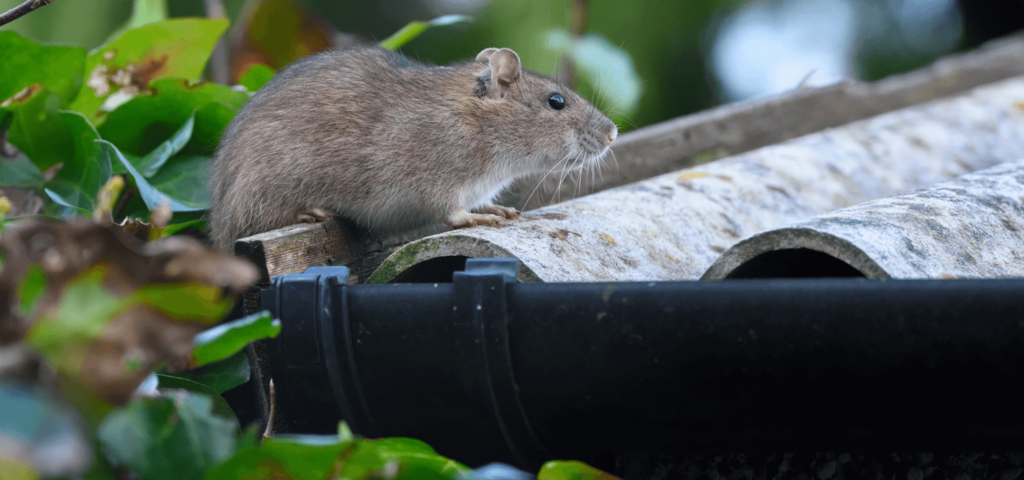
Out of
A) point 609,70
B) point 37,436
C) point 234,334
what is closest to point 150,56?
point 609,70

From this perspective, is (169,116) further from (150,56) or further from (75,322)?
(75,322)

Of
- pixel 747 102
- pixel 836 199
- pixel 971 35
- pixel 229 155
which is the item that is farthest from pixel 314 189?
pixel 971 35

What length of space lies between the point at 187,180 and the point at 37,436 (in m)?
1.74

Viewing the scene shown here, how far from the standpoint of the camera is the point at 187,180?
2307 millimetres

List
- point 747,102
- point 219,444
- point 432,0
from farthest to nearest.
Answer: point 432,0
point 747,102
point 219,444

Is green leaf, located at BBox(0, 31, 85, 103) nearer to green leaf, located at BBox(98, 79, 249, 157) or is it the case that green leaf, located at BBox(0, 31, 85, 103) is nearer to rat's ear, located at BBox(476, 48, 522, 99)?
green leaf, located at BBox(98, 79, 249, 157)

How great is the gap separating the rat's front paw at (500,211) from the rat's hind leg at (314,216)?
458 mm

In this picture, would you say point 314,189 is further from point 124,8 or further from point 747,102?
point 124,8

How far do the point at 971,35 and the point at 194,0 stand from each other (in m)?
7.57

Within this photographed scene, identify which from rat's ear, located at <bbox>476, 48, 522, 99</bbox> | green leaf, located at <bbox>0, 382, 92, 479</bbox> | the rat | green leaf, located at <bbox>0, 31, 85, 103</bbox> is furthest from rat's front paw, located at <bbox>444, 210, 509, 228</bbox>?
green leaf, located at <bbox>0, 382, 92, 479</bbox>

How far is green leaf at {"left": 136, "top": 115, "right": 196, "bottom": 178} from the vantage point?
85.6 inches

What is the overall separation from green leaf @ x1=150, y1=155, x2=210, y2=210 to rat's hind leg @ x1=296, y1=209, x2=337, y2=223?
418 mm

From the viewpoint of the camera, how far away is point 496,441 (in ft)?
4.07

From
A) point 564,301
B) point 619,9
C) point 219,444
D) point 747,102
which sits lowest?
point 219,444
